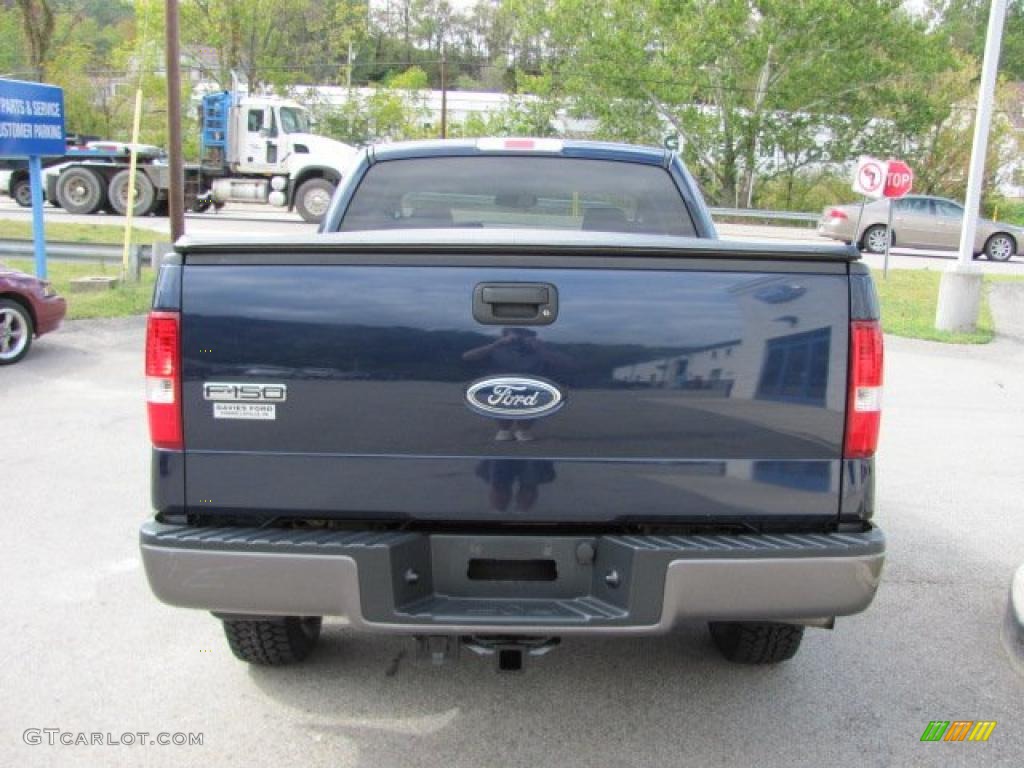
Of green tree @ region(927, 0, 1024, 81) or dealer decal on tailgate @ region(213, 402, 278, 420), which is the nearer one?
dealer decal on tailgate @ region(213, 402, 278, 420)

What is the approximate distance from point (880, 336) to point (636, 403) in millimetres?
783

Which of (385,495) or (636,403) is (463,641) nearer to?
(385,495)

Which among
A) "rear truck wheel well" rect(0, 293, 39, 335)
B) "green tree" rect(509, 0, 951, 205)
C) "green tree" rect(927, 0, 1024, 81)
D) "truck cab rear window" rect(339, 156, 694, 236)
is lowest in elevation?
"rear truck wheel well" rect(0, 293, 39, 335)

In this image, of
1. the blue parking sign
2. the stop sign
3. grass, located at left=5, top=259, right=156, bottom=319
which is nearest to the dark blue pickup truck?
grass, located at left=5, top=259, right=156, bottom=319

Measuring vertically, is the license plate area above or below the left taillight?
below

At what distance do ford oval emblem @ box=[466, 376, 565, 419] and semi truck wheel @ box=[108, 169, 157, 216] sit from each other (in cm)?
2577

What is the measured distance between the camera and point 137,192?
26.2 m

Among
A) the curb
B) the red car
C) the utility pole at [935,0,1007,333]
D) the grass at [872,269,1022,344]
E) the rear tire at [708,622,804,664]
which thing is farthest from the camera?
the grass at [872,269,1022,344]

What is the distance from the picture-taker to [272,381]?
2.86 meters

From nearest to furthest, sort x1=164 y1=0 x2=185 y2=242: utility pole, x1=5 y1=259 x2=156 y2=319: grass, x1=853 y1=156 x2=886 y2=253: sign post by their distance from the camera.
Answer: x1=5 y1=259 x2=156 y2=319: grass → x1=164 y1=0 x2=185 y2=242: utility pole → x1=853 y1=156 x2=886 y2=253: sign post

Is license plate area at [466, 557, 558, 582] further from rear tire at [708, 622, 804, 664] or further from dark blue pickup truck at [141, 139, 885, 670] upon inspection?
rear tire at [708, 622, 804, 664]

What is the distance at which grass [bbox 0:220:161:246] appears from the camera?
64.4 feet

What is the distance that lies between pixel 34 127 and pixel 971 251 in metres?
12.4

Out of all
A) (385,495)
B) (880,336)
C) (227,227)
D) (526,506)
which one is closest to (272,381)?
(385,495)
